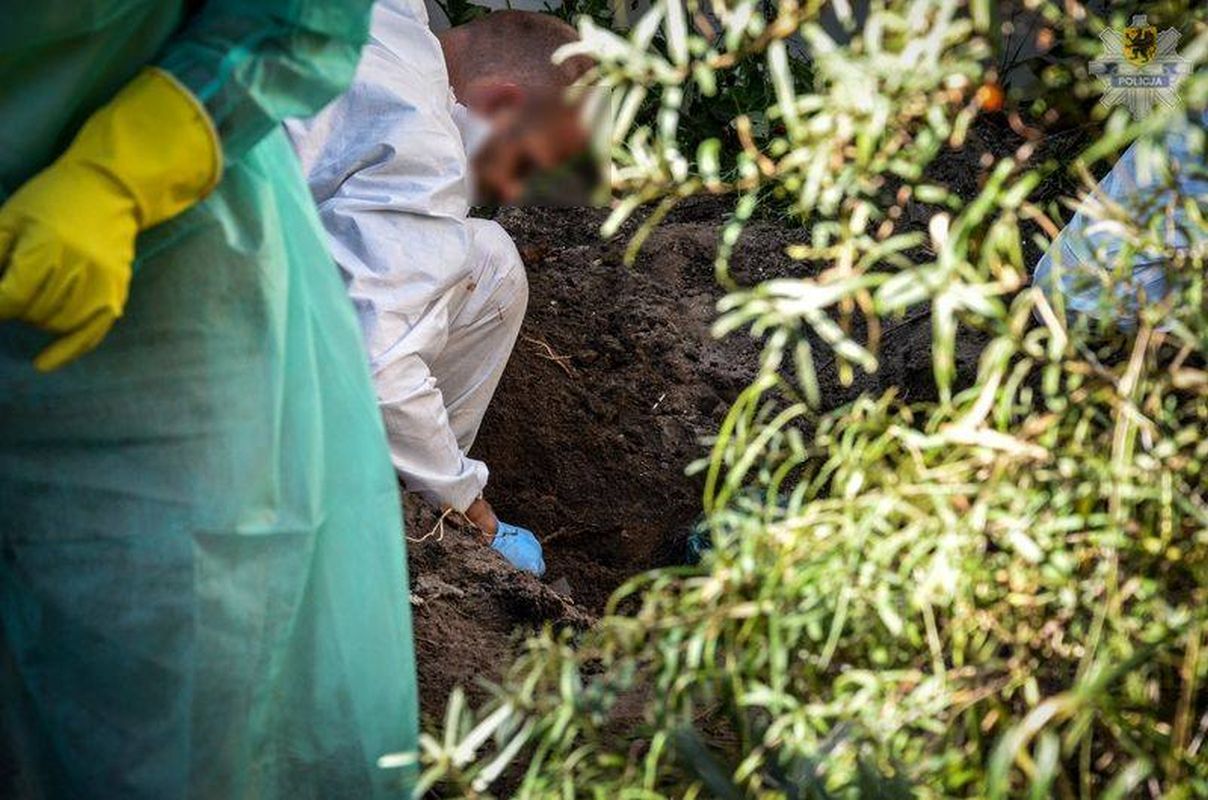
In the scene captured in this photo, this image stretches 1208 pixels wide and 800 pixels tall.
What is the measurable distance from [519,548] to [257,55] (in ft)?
5.38

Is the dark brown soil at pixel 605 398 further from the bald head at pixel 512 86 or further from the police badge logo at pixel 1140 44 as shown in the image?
the bald head at pixel 512 86

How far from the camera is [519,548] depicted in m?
3.08

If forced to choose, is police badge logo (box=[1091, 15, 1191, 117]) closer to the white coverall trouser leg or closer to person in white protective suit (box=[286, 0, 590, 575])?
person in white protective suit (box=[286, 0, 590, 575])

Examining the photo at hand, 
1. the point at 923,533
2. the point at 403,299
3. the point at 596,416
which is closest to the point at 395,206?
A: the point at 403,299

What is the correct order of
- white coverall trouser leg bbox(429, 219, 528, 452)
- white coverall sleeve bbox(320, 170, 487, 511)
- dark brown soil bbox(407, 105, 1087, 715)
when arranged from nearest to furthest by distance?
white coverall sleeve bbox(320, 170, 487, 511) → dark brown soil bbox(407, 105, 1087, 715) → white coverall trouser leg bbox(429, 219, 528, 452)

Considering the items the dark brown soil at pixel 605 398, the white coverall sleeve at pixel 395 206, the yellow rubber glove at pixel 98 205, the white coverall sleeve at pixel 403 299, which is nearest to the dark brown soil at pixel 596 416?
the dark brown soil at pixel 605 398

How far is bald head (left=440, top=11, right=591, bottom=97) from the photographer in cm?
304

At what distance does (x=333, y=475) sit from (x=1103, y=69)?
185 centimetres

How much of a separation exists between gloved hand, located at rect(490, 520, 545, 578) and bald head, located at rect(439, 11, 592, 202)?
0.63 metres

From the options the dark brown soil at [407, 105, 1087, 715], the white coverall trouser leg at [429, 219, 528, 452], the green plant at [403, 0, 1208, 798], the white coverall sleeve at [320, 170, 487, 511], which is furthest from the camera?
the white coverall trouser leg at [429, 219, 528, 452]

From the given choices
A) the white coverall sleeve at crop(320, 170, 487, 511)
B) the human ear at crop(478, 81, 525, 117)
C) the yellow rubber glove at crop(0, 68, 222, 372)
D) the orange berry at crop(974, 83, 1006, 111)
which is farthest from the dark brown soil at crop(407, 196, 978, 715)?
the orange berry at crop(974, 83, 1006, 111)

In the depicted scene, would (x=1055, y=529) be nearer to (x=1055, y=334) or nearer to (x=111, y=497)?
(x=1055, y=334)

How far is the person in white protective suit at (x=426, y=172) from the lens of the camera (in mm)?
2682

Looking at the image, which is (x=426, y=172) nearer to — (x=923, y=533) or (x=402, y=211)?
(x=402, y=211)
